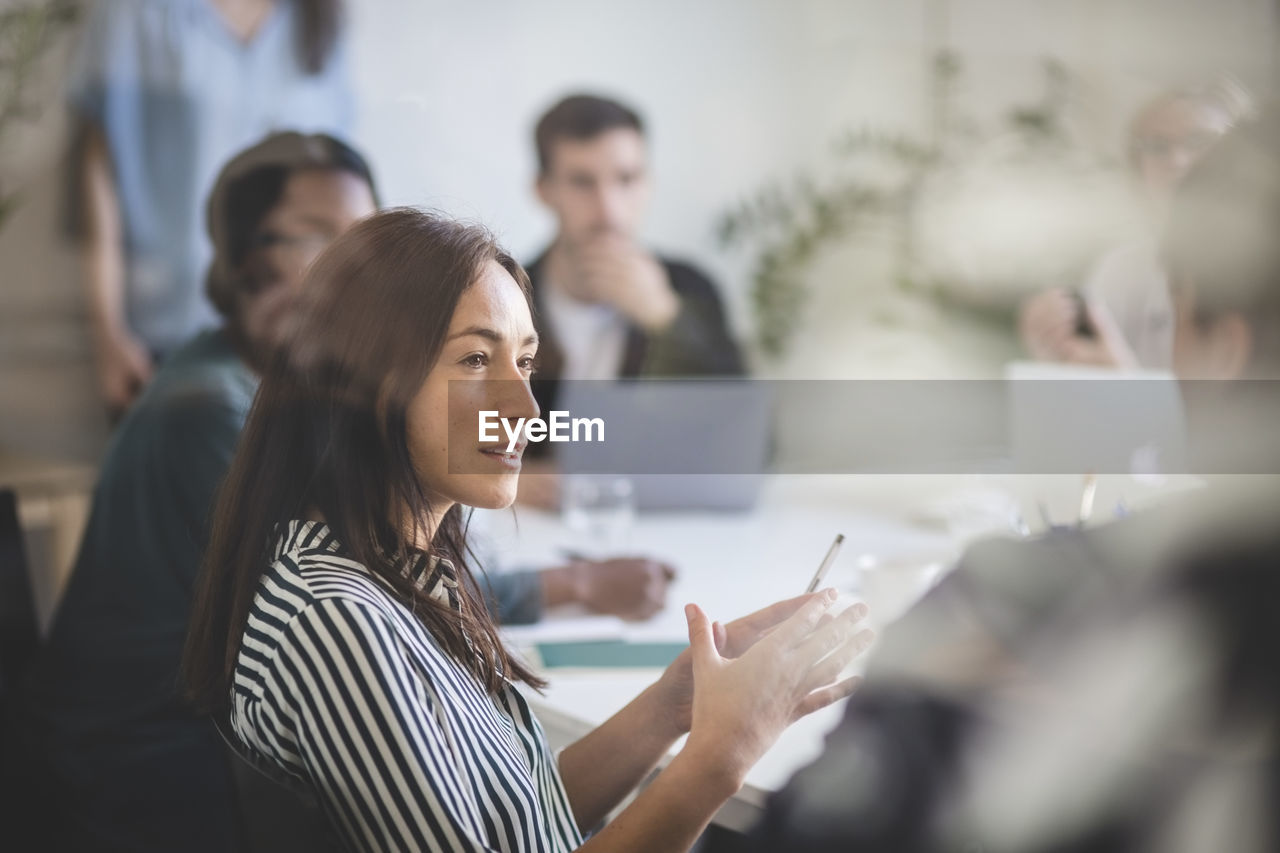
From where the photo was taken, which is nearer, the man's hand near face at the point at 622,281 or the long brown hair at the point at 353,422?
the long brown hair at the point at 353,422

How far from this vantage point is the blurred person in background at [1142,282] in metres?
1.38

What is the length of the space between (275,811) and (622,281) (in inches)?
81.1

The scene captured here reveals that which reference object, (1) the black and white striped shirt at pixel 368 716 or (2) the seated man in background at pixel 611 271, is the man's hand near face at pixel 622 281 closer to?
(2) the seated man in background at pixel 611 271

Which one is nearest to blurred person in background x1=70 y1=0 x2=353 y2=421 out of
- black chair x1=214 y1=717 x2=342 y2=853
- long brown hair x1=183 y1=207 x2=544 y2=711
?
long brown hair x1=183 y1=207 x2=544 y2=711

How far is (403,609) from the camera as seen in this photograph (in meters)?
0.73

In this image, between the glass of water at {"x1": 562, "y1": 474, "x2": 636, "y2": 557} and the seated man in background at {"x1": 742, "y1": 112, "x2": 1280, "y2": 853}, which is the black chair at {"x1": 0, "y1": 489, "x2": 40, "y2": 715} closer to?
the glass of water at {"x1": 562, "y1": 474, "x2": 636, "y2": 557}

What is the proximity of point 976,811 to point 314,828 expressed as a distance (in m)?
0.45

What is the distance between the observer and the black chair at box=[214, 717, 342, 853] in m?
0.67

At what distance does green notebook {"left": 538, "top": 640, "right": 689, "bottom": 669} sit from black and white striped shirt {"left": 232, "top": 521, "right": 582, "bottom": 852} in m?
0.44

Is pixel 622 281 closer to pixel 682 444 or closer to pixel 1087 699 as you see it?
pixel 682 444

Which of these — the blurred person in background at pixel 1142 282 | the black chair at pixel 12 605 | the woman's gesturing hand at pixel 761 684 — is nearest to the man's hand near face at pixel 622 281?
the blurred person in background at pixel 1142 282

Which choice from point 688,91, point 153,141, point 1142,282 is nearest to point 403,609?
point 1142,282

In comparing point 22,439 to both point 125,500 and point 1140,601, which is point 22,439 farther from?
point 1140,601

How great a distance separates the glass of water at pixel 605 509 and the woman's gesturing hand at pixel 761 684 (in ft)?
2.79
